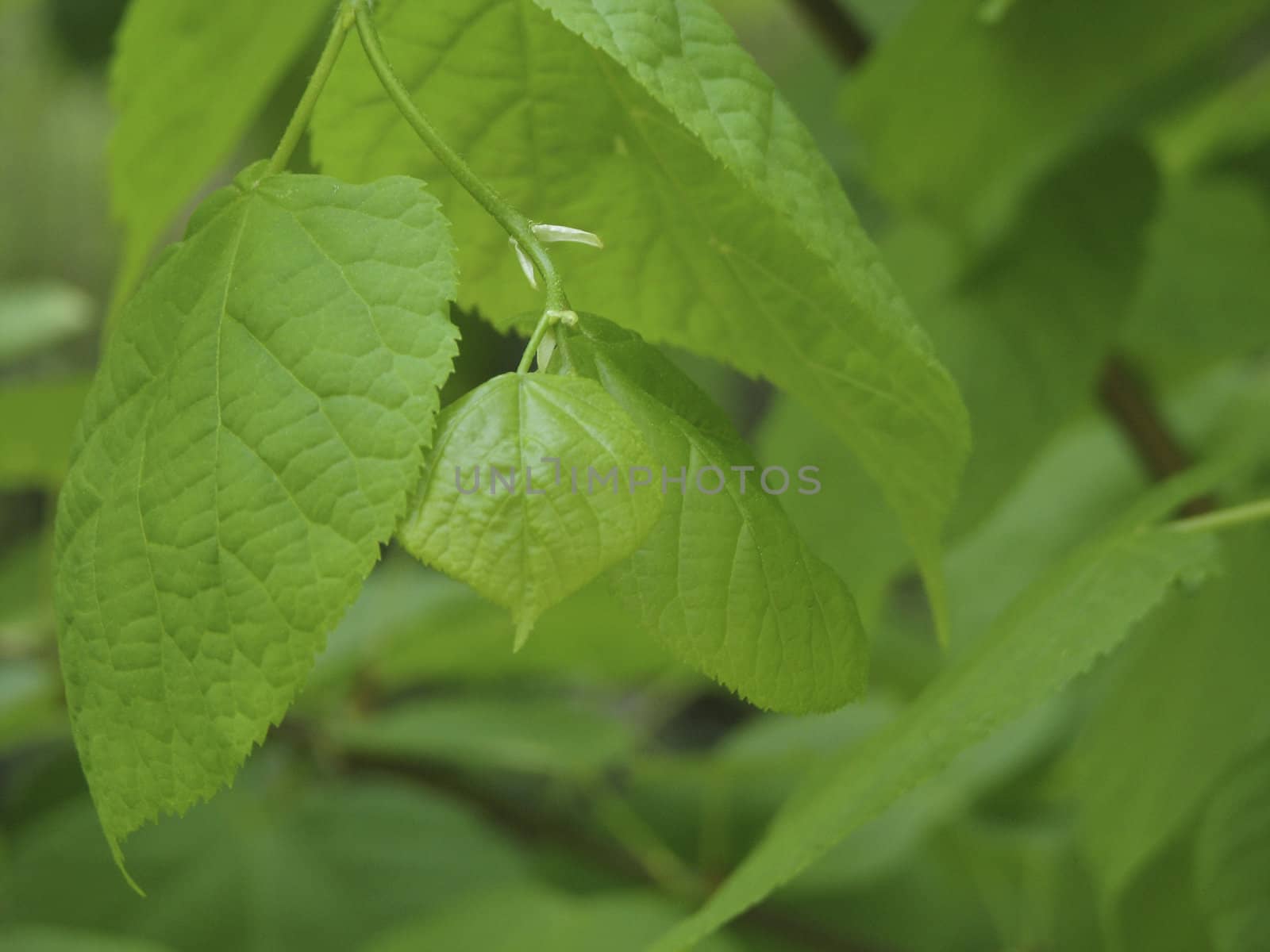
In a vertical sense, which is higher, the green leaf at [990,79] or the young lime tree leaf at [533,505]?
the green leaf at [990,79]

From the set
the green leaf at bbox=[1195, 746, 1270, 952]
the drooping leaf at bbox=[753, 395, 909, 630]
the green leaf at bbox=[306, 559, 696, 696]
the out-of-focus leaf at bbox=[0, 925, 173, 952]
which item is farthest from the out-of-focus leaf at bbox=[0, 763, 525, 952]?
the green leaf at bbox=[1195, 746, 1270, 952]

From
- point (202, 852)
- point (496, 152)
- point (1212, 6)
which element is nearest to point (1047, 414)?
point (1212, 6)

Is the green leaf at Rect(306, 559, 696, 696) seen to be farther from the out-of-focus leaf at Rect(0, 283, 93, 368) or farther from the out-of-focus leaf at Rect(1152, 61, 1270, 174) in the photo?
the out-of-focus leaf at Rect(1152, 61, 1270, 174)

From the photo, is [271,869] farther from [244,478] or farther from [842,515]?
[244,478]

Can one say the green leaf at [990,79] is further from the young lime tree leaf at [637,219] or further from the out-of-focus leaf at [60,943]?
the out-of-focus leaf at [60,943]

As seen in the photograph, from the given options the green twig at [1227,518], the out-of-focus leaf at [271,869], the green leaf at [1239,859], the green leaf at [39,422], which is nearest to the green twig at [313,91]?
the green twig at [1227,518]

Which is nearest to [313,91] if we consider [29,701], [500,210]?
[500,210]
